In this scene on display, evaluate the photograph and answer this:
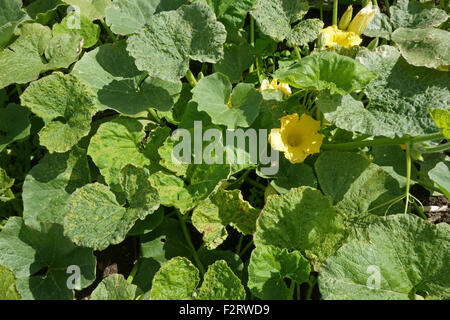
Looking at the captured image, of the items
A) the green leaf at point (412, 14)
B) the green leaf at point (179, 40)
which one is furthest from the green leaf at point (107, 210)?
the green leaf at point (412, 14)

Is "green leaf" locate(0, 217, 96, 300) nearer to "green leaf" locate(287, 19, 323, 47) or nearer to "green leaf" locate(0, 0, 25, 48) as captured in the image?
"green leaf" locate(0, 0, 25, 48)

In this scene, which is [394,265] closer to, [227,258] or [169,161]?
[227,258]

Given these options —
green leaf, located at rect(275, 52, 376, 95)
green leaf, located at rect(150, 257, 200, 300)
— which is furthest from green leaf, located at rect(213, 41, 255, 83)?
green leaf, located at rect(150, 257, 200, 300)

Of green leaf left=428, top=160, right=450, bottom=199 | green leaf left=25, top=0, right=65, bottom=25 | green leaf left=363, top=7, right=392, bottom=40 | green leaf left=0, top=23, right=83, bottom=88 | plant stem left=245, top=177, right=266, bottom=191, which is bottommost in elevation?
plant stem left=245, top=177, right=266, bottom=191

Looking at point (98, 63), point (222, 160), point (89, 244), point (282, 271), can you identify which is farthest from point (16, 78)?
point (282, 271)

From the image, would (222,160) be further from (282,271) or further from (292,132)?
(282,271)

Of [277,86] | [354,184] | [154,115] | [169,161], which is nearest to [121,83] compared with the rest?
[154,115]
